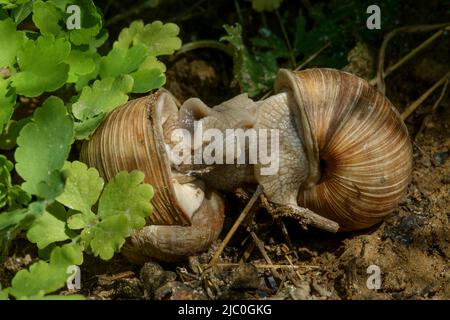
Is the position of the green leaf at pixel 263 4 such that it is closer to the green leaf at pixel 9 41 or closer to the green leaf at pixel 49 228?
the green leaf at pixel 9 41

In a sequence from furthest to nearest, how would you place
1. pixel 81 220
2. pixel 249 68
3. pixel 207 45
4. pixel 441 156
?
pixel 207 45
pixel 249 68
pixel 441 156
pixel 81 220

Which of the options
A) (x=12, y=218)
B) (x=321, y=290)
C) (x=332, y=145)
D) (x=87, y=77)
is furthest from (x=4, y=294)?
(x=332, y=145)

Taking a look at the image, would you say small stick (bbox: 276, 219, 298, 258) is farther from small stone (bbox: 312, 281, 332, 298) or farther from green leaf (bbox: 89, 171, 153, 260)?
green leaf (bbox: 89, 171, 153, 260)

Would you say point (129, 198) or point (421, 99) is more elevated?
point (421, 99)

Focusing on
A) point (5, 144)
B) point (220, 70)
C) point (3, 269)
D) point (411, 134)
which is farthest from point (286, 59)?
point (3, 269)

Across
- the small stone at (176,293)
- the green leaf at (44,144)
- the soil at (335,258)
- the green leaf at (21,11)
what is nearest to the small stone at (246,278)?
the soil at (335,258)

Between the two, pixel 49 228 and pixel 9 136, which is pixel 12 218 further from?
pixel 9 136
